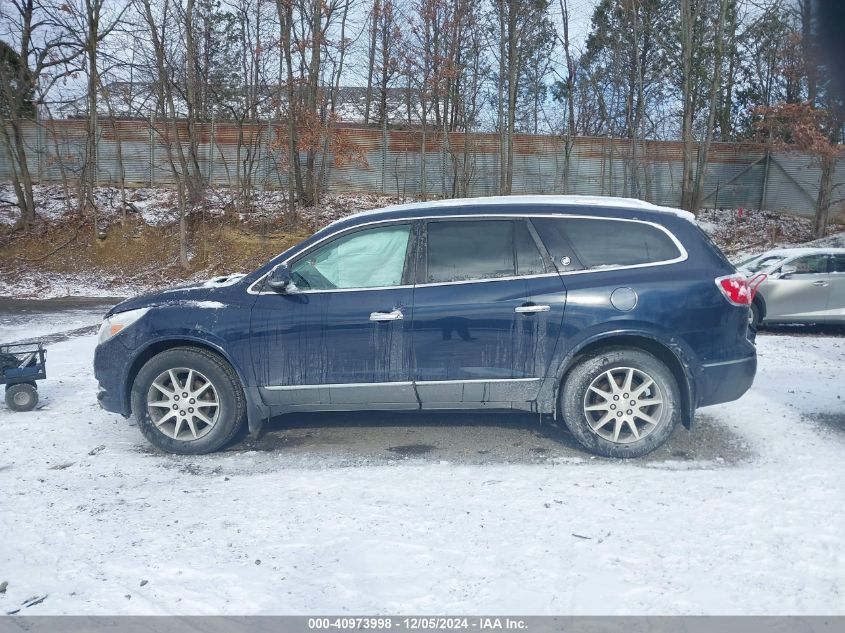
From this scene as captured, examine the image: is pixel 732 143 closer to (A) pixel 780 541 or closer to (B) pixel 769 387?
(B) pixel 769 387

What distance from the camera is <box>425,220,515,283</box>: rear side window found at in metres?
5.20

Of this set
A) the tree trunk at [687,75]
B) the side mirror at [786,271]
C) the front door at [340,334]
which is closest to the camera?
the front door at [340,334]

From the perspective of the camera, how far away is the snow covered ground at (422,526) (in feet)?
10.7

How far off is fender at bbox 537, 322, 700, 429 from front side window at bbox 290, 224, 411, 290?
53.8 inches

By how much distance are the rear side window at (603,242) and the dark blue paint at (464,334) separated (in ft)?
0.27

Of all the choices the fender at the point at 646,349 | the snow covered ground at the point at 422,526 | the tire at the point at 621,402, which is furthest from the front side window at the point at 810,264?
the tire at the point at 621,402

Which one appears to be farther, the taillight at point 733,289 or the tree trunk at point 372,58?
the tree trunk at point 372,58

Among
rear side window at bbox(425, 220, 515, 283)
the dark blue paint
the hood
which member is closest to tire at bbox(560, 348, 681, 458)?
the dark blue paint

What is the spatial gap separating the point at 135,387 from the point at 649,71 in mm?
30790

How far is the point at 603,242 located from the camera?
5.22 meters

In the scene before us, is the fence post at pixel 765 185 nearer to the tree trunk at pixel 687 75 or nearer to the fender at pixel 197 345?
the tree trunk at pixel 687 75

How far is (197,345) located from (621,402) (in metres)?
3.19

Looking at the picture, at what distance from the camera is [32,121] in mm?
27016

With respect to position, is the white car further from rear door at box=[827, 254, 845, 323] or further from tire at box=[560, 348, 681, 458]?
tire at box=[560, 348, 681, 458]
